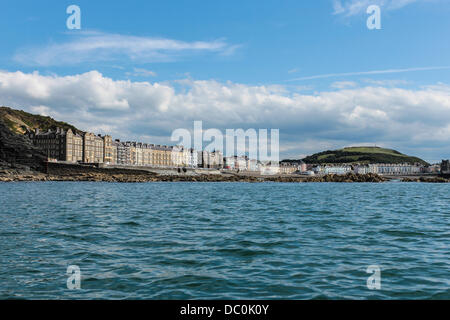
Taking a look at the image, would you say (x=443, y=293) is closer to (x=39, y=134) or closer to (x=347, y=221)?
(x=347, y=221)

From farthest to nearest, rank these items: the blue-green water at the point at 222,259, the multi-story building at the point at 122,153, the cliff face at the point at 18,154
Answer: the multi-story building at the point at 122,153, the cliff face at the point at 18,154, the blue-green water at the point at 222,259

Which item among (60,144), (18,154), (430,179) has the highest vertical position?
(60,144)

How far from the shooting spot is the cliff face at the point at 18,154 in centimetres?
13100

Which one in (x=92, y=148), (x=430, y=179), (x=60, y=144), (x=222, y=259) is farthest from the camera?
(x=430, y=179)

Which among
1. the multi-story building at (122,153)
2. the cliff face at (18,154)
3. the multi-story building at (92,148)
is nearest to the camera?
the cliff face at (18,154)

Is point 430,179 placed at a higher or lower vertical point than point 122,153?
lower

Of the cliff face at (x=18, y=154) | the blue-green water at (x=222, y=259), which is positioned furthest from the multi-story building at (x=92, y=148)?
the blue-green water at (x=222, y=259)

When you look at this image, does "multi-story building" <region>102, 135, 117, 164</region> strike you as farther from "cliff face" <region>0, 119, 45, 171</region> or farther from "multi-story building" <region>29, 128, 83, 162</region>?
"cliff face" <region>0, 119, 45, 171</region>

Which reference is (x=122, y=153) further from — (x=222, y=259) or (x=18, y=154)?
(x=222, y=259)

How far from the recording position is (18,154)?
443ft

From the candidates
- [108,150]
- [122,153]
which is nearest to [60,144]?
[108,150]

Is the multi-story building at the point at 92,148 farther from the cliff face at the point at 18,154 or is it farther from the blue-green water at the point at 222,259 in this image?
the blue-green water at the point at 222,259

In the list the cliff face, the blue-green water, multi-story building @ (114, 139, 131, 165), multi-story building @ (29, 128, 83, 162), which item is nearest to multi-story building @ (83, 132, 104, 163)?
multi-story building @ (29, 128, 83, 162)
